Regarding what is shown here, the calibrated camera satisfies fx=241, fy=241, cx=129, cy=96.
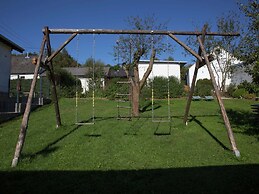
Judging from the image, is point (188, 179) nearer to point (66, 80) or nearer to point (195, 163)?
point (195, 163)

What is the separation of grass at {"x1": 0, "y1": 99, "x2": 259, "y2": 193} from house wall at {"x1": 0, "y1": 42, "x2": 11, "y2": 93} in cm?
739

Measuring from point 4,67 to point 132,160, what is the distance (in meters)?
14.5

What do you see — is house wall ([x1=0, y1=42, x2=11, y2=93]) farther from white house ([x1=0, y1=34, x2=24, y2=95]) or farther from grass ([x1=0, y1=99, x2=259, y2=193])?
grass ([x1=0, y1=99, x2=259, y2=193])

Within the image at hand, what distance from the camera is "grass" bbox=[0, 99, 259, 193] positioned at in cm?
447

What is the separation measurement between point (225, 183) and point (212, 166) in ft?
3.40

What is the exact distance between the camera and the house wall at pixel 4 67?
645 inches

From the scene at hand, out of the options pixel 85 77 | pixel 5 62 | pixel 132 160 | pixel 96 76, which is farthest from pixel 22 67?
pixel 132 160

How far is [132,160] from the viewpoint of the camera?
19.8 feet

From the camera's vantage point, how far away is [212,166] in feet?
18.2

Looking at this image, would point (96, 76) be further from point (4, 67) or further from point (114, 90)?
point (4, 67)

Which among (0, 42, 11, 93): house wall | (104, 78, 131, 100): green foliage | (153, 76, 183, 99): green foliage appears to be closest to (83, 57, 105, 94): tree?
(104, 78, 131, 100): green foliage

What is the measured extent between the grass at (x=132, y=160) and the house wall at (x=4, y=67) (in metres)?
→ 7.39

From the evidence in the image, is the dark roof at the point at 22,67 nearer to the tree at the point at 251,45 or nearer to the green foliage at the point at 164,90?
the green foliage at the point at 164,90

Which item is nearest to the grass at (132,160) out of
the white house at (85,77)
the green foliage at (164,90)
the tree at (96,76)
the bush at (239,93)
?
the tree at (96,76)
